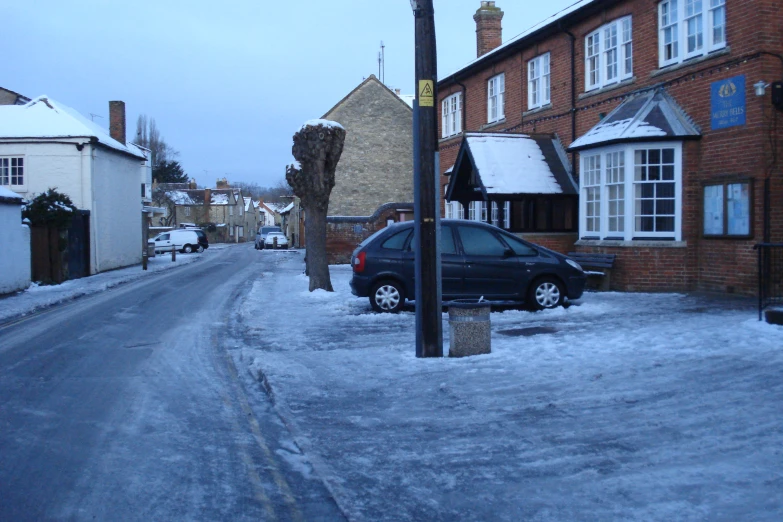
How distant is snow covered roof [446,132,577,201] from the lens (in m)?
20.2

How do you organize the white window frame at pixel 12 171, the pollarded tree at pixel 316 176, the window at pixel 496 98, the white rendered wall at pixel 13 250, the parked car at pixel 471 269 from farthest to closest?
the white window frame at pixel 12 171 → the window at pixel 496 98 → the white rendered wall at pixel 13 250 → the pollarded tree at pixel 316 176 → the parked car at pixel 471 269

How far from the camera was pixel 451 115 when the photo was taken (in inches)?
1189

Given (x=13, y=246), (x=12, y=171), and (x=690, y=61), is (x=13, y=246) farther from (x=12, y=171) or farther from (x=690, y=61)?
(x=690, y=61)

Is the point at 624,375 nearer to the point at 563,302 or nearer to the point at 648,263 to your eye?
the point at 563,302

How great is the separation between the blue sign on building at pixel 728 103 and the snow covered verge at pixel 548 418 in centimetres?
515

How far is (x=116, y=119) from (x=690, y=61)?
95.7 feet

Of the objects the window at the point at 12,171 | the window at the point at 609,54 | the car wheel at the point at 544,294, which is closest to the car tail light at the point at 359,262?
the car wheel at the point at 544,294

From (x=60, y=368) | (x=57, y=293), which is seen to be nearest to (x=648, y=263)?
(x=60, y=368)

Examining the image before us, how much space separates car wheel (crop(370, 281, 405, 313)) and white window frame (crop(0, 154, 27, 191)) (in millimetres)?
20009

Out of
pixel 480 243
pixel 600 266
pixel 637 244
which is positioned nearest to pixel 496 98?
pixel 600 266

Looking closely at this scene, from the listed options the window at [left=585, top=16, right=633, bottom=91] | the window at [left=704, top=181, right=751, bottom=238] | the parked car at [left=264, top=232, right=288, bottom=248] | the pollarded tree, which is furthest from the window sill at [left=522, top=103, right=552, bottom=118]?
the parked car at [left=264, top=232, right=288, bottom=248]

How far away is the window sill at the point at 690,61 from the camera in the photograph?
15.1m

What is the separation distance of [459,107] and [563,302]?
1621cm

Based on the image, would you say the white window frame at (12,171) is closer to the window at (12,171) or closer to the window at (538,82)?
the window at (12,171)
